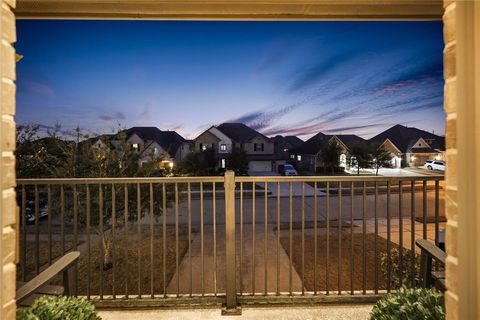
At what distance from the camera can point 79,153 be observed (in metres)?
5.06

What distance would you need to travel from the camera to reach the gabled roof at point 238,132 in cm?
3003

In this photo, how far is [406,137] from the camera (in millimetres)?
42156

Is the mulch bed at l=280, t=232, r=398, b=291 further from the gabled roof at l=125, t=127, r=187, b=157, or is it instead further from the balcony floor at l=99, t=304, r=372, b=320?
the gabled roof at l=125, t=127, r=187, b=157

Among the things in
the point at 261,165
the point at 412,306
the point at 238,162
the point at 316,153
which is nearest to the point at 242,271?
the point at 412,306

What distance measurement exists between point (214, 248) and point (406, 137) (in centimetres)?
4799

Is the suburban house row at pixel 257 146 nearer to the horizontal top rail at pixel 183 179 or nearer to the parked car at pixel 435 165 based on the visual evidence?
the parked car at pixel 435 165

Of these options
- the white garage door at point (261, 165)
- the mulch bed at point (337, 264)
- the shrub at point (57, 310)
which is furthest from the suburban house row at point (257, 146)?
the shrub at point (57, 310)

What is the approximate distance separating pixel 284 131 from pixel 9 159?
153 ft

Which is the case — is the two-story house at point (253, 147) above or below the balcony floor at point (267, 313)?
above

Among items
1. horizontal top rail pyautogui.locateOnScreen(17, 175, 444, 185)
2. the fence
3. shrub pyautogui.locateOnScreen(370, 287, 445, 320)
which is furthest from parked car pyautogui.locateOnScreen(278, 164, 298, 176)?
shrub pyautogui.locateOnScreen(370, 287, 445, 320)

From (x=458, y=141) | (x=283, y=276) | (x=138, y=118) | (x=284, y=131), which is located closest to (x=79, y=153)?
(x=283, y=276)

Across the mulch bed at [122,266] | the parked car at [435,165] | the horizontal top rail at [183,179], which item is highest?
the horizontal top rail at [183,179]

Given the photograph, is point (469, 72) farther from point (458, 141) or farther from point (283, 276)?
point (283, 276)

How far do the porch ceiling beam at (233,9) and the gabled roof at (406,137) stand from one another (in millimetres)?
40831
